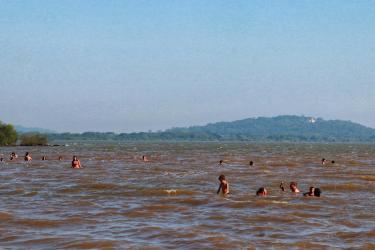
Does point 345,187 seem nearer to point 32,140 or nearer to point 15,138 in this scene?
point 15,138

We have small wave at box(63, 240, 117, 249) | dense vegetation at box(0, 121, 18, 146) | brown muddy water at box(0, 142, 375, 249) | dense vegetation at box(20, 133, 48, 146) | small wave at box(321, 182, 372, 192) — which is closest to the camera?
small wave at box(63, 240, 117, 249)

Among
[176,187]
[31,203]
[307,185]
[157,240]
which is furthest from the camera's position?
[307,185]

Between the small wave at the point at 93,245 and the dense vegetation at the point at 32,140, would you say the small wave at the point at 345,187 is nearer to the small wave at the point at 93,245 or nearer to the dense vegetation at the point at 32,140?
the small wave at the point at 93,245

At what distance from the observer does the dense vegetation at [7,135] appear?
514 ft

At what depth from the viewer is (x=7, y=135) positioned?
15800 centimetres

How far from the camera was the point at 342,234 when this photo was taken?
59.7ft

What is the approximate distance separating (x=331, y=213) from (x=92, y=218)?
9.54 metres

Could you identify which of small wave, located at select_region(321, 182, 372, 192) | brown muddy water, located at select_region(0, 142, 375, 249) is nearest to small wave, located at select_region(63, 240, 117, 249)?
brown muddy water, located at select_region(0, 142, 375, 249)

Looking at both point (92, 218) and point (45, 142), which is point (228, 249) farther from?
point (45, 142)

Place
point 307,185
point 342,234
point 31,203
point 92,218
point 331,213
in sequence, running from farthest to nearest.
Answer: point 307,185 < point 31,203 < point 331,213 < point 92,218 < point 342,234

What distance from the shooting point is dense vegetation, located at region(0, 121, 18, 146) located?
15675 centimetres

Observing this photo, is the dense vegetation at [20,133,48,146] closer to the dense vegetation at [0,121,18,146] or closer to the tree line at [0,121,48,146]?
the tree line at [0,121,48,146]

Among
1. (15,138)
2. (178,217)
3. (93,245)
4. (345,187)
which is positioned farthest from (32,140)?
(93,245)

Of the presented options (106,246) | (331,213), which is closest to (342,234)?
(331,213)
